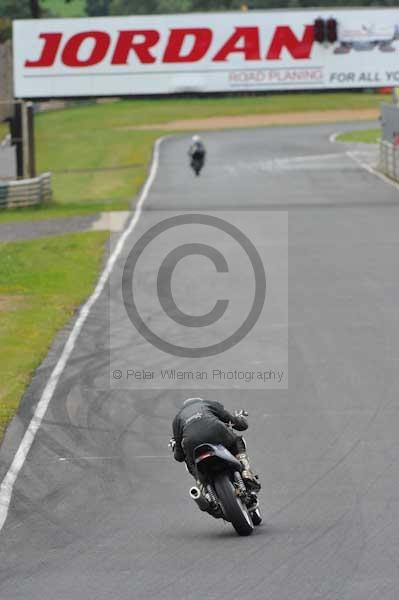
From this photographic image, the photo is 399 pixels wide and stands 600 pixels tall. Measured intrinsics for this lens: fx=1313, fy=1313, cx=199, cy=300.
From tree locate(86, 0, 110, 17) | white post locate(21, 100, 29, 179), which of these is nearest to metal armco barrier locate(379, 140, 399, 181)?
white post locate(21, 100, 29, 179)

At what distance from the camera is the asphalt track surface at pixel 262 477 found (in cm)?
974

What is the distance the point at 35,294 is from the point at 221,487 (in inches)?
639

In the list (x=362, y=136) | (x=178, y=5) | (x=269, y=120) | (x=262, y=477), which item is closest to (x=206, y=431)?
(x=262, y=477)

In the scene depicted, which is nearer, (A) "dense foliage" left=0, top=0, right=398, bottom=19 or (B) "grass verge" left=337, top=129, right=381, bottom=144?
(B) "grass verge" left=337, top=129, right=381, bottom=144

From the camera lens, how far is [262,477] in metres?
13.0

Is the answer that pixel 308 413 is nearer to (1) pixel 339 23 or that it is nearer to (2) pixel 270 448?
(2) pixel 270 448

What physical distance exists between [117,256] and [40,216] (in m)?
10.6

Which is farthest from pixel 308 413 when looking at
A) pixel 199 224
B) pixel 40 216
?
pixel 40 216

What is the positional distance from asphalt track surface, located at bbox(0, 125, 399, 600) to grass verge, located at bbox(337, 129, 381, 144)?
4555 centimetres

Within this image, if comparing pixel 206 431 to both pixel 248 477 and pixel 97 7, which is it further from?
pixel 97 7

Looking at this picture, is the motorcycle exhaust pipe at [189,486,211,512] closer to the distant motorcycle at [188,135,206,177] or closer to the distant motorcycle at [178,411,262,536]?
the distant motorcycle at [178,411,262,536]

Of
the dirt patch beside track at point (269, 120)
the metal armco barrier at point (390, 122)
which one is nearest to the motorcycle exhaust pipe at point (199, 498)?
the metal armco barrier at point (390, 122)

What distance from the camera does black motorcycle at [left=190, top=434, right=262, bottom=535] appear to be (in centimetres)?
1073

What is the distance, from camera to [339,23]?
42188 millimetres
